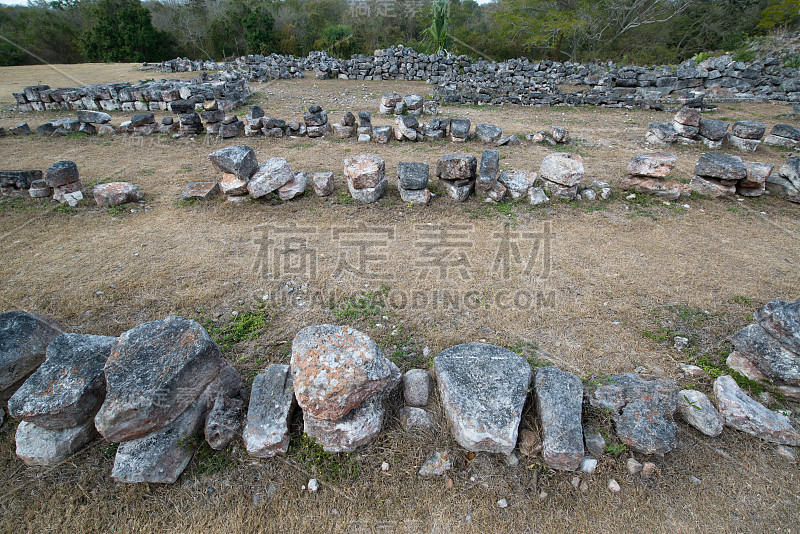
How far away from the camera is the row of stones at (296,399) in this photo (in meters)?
3.14

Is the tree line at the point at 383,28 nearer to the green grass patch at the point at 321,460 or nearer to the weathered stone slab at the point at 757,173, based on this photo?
the weathered stone slab at the point at 757,173

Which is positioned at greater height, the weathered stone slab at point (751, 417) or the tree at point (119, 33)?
the tree at point (119, 33)

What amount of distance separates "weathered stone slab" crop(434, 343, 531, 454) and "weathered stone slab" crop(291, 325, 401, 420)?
0.56 m

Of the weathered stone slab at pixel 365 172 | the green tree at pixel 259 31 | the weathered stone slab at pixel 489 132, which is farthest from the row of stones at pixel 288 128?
the green tree at pixel 259 31

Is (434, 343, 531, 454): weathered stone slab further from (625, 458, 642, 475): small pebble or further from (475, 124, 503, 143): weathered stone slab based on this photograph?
(475, 124, 503, 143): weathered stone slab

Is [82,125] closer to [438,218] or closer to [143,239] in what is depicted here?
[143,239]

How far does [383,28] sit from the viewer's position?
108 feet

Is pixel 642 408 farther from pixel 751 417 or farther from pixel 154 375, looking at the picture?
pixel 154 375

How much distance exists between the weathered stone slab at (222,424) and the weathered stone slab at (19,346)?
1.73 m

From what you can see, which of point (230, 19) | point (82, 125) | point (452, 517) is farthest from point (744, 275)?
point (230, 19)

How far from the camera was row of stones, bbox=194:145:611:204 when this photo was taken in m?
7.48

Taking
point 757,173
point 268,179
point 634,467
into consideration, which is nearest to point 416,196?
point 268,179

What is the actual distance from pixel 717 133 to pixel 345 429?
1215 cm

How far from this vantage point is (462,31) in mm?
28203
